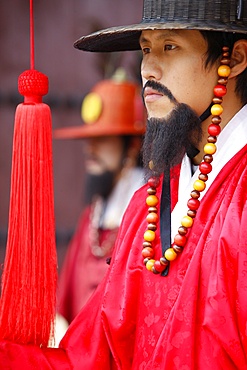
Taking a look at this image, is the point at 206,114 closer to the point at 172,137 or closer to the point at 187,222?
the point at 172,137

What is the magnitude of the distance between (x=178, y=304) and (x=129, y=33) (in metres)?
0.70

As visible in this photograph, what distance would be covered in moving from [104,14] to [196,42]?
8.20ft

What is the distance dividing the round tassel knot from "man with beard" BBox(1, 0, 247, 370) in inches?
6.7

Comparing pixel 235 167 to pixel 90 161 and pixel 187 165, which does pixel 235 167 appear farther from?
pixel 90 161

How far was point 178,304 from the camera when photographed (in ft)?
5.47

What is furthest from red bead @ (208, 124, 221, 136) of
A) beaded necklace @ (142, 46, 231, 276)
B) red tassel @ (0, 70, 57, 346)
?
red tassel @ (0, 70, 57, 346)

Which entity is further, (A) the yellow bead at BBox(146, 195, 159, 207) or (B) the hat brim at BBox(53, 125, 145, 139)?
(B) the hat brim at BBox(53, 125, 145, 139)

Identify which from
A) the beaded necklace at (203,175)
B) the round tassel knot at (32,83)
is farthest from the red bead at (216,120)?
the round tassel knot at (32,83)

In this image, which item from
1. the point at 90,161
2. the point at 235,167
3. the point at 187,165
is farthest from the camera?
the point at 90,161

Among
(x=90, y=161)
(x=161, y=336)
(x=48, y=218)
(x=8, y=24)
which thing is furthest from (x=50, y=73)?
(x=161, y=336)

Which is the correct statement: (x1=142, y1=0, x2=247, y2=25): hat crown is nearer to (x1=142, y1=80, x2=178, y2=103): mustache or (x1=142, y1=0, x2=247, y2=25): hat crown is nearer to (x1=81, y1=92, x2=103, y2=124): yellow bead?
(x1=142, y1=80, x2=178, y2=103): mustache

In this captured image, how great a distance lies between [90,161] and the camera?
3.84 m

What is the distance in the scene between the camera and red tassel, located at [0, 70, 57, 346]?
1.90 m

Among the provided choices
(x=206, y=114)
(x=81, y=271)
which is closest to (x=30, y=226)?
(x=206, y=114)
